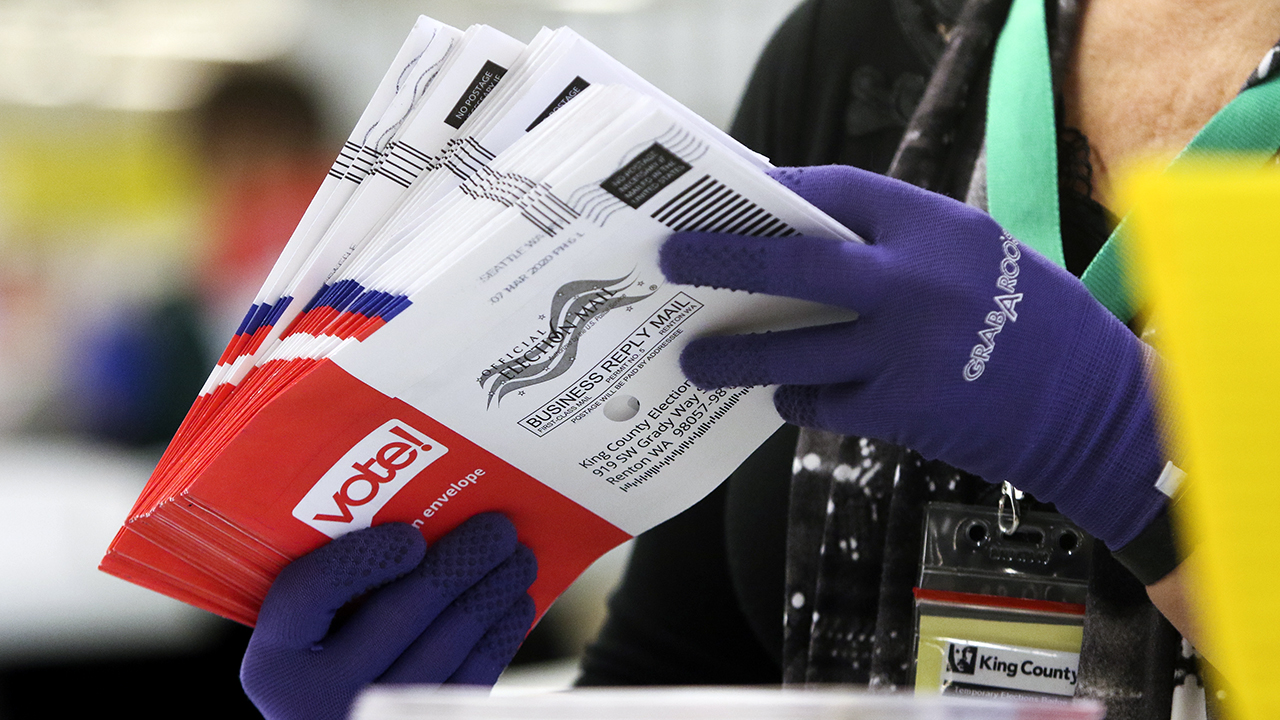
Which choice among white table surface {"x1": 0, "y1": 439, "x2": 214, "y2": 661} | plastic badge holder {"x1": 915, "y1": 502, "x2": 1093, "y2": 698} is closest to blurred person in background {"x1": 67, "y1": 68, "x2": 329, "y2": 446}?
white table surface {"x1": 0, "y1": 439, "x2": 214, "y2": 661}

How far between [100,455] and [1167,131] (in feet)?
10.0

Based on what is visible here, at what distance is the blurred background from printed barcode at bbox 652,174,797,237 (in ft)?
6.52

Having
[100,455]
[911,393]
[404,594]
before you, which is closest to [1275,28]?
[911,393]

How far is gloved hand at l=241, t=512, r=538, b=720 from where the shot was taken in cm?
82

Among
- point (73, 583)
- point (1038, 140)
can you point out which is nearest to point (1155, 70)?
point (1038, 140)

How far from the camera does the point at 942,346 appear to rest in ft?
2.37

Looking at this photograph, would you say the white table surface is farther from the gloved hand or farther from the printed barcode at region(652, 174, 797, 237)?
the printed barcode at region(652, 174, 797, 237)

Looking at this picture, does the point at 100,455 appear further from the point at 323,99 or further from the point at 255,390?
the point at 255,390

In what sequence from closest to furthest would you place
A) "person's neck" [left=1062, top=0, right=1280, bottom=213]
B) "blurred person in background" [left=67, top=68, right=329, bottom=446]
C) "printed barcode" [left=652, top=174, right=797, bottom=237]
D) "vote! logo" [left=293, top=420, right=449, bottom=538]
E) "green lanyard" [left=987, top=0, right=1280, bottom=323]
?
"printed barcode" [left=652, top=174, right=797, bottom=237]
"vote! logo" [left=293, top=420, right=449, bottom=538]
"green lanyard" [left=987, top=0, right=1280, bottom=323]
"person's neck" [left=1062, top=0, right=1280, bottom=213]
"blurred person in background" [left=67, top=68, right=329, bottom=446]

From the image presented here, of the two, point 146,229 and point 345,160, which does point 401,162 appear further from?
point 146,229

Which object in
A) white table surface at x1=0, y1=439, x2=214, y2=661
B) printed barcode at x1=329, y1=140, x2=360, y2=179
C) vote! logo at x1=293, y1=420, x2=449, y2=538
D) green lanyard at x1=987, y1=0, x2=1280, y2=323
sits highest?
printed barcode at x1=329, y1=140, x2=360, y2=179

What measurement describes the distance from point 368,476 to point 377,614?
12 centimetres

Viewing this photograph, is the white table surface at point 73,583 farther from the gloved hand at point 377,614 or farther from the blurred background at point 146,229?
the gloved hand at point 377,614

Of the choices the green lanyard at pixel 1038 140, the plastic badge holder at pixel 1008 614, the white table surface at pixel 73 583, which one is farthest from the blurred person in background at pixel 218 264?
the plastic badge holder at pixel 1008 614
